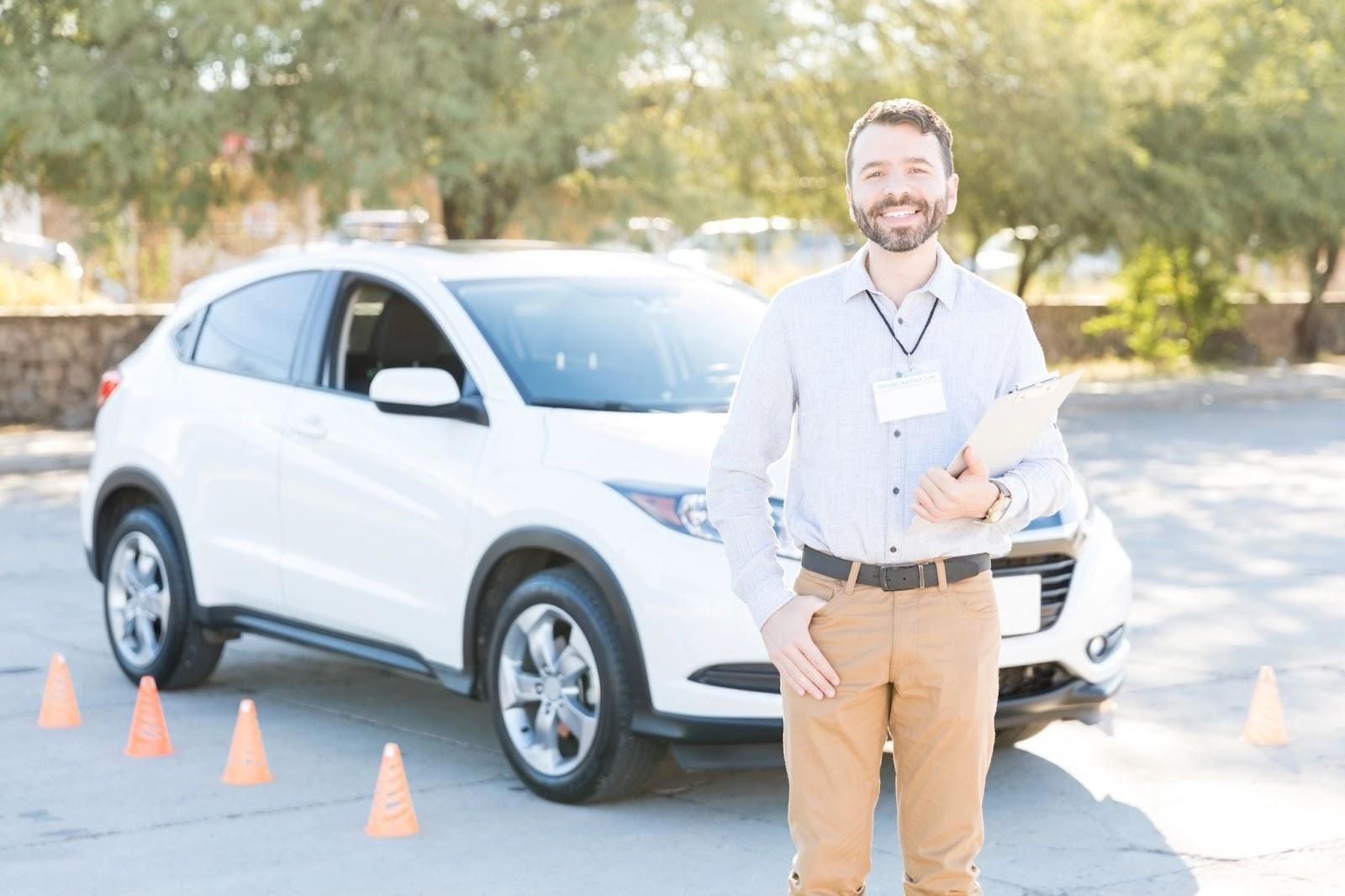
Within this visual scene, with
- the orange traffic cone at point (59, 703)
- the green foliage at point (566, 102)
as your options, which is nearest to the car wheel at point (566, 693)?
the orange traffic cone at point (59, 703)

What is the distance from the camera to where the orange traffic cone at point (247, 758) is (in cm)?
661

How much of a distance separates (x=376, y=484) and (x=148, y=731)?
3.78 ft

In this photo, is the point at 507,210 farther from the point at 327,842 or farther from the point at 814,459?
the point at 814,459

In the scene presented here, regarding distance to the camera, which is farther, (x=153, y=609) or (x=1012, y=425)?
(x=153, y=609)

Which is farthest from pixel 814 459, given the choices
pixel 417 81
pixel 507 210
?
pixel 507 210

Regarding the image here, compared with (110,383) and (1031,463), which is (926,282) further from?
(110,383)

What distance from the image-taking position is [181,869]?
565 centimetres

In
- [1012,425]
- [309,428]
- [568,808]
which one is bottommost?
[568,808]

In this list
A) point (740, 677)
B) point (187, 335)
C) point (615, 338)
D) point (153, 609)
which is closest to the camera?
point (740, 677)

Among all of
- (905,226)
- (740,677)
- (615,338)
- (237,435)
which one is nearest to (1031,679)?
(740,677)

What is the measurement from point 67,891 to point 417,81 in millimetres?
14311

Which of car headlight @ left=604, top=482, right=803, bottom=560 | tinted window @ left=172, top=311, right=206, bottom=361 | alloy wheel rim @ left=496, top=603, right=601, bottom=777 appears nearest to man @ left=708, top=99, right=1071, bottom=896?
car headlight @ left=604, top=482, right=803, bottom=560

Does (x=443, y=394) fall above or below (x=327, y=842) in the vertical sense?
above

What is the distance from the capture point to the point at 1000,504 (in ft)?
11.9
